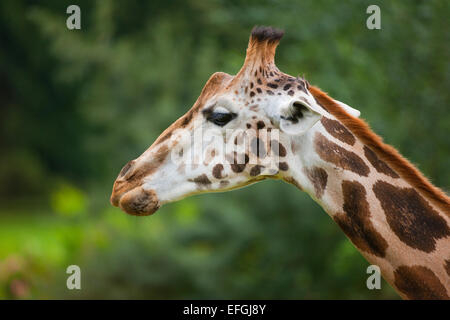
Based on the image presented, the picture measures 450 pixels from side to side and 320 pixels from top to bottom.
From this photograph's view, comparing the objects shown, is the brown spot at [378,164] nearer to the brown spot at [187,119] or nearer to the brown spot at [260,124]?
the brown spot at [260,124]

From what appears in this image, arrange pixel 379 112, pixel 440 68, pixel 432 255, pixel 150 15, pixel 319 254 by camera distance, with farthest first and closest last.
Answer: pixel 150 15 < pixel 319 254 < pixel 379 112 < pixel 440 68 < pixel 432 255

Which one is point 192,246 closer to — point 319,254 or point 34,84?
point 319,254

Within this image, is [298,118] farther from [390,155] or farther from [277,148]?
[390,155]

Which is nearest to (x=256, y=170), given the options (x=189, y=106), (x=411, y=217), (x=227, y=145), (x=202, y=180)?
(x=227, y=145)

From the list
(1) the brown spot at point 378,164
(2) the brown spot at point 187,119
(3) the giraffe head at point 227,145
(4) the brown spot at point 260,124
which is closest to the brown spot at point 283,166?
(3) the giraffe head at point 227,145

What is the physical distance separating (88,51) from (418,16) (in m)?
6.81

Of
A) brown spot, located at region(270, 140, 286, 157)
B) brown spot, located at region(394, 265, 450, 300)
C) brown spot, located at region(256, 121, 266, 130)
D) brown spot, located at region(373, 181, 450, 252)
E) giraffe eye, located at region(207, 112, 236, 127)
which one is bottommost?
brown spot, located at region(394, 265, 450, 300)

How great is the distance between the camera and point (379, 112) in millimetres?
8117

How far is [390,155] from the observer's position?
355cm

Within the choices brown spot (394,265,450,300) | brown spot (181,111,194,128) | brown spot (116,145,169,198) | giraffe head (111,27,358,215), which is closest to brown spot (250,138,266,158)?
giraffe head (111,27,358,215)

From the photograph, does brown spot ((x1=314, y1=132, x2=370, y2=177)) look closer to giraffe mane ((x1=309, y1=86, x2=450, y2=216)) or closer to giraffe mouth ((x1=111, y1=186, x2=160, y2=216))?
giraffe mane ((x1=309, y1=86, x2=450, y2=216))

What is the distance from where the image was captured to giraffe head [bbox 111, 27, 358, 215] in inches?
141
